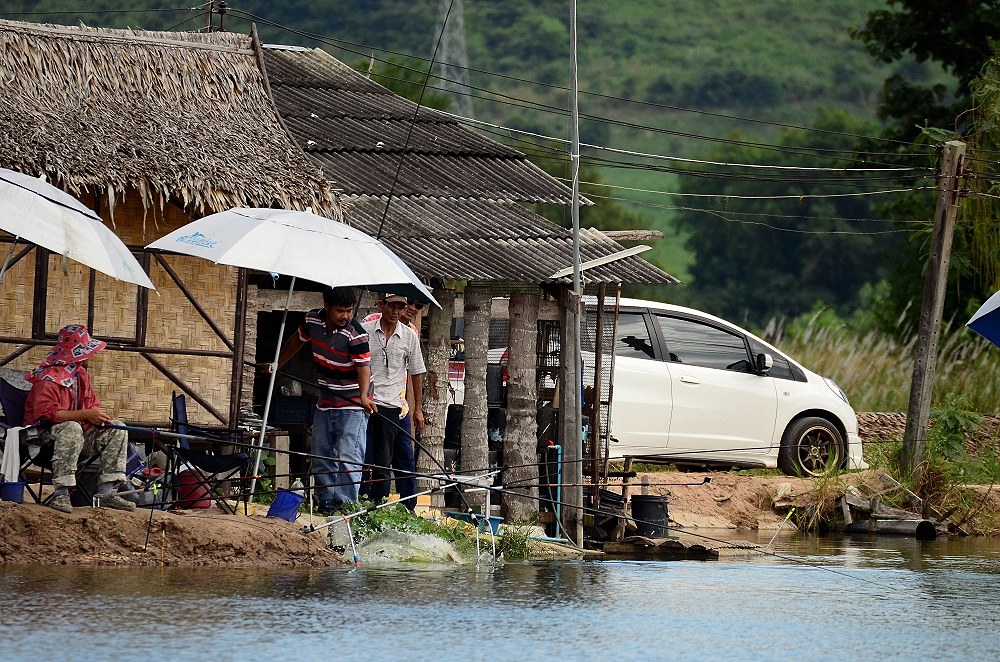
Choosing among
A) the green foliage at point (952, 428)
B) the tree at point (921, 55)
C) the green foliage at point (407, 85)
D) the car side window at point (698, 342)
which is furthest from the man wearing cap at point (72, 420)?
the green foliage at point (407, 85)

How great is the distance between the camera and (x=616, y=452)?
702 inches

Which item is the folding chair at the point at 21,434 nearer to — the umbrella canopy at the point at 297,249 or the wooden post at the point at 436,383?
the umbrella canopy at the point at 297,249

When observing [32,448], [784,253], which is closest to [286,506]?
[32,448]

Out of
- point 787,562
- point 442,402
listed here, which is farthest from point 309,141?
point 787,562

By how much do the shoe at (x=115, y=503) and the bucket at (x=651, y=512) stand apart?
16.5 feet

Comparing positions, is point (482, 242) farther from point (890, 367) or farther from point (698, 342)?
point (890, 367)

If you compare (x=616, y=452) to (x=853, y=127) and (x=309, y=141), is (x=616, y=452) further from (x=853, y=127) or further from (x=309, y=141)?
(x=853, y=127)

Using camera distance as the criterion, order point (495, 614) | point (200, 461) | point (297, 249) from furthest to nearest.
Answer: point (200, 461), point (297, 249), point (495, 614)

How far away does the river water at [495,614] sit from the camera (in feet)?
26.3

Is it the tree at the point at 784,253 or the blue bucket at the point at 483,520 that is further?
the tree at the point at 784,253

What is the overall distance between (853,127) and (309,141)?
65005 millimetres

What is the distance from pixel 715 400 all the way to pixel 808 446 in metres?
1.28

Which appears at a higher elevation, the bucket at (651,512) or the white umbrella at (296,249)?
the white umbrella at (296,249)

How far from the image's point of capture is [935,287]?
18.7 m
